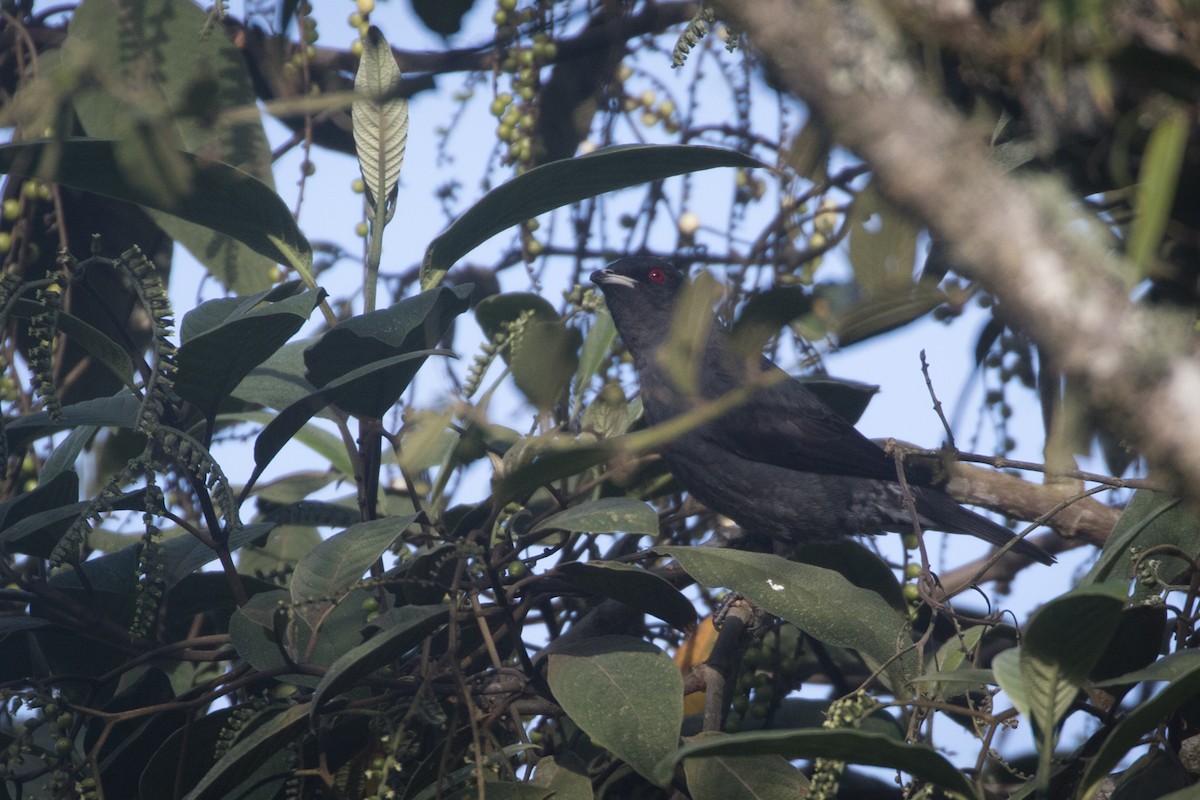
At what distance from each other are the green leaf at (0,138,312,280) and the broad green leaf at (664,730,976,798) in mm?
1362

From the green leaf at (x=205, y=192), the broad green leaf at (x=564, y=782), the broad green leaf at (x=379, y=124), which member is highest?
the broad green leaf at (x=379, y=124)

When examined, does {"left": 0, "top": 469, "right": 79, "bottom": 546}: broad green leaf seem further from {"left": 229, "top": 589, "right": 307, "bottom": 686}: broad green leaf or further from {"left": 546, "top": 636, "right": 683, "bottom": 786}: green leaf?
{"left": 546, "top": 636, "right": 683, "bottom": 786}: green leaf

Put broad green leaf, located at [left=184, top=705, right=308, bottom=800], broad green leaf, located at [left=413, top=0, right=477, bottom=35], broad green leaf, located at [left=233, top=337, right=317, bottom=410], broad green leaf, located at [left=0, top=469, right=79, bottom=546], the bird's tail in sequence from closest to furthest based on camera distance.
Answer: broad green leaf, located at [left=413, top=0, right=477, bottom=35] < broad green leaf, located at [left=184, top=705, right=308, bottom=800] < broad green leaf, located at [left=0, top=469, right=79, bottom=546] < broad green leaf, located at [left=233, top=337, right=317, bottom=410] < the bird's tail

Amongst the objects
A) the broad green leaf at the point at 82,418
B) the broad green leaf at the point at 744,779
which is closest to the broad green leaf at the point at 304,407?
the broad green leaf at the point at 82,418

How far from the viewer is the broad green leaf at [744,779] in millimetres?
1998

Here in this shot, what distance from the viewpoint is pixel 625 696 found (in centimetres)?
193

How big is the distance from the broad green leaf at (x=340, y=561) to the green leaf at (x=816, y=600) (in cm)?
61

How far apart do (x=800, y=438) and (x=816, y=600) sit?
248 cm

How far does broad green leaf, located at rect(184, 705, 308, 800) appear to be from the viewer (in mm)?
1872

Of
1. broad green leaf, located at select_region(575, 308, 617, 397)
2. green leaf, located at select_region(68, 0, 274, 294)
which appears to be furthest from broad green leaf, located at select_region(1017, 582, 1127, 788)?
green leaf, located at select_region(68, 0, 274, 294)

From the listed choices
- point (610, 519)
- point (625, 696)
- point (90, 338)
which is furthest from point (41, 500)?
point (625, 696)

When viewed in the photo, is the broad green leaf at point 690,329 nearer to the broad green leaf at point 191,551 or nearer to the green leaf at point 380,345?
the green leaf at point 380,345

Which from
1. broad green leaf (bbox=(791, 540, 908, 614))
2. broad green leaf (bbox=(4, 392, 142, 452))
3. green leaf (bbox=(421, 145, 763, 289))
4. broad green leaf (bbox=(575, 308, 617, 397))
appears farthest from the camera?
broad green leaf (bbox=(575, 308, 617, 397))

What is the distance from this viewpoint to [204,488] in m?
2.19
